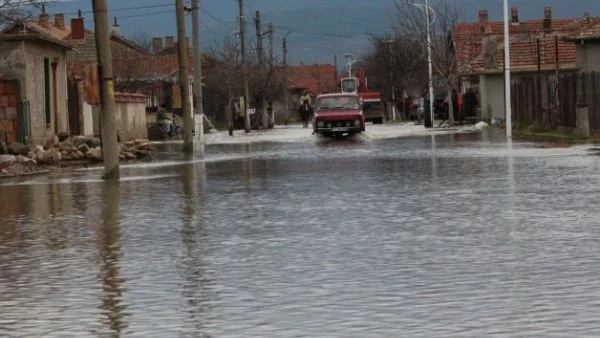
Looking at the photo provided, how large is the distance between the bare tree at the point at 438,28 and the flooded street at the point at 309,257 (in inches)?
1727

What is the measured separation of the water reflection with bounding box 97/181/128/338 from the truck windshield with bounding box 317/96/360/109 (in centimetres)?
3439

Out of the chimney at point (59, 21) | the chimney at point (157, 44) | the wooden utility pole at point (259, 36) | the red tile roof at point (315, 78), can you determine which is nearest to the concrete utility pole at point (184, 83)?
the wooden utility pole at point (259, 36)

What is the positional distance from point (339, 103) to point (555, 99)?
11814mm

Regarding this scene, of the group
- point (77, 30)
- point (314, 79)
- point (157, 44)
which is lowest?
point (314, 79)

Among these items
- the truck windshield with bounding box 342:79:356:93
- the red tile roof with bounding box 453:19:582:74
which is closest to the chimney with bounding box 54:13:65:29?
the truck windshield with bounding box 342:79:356:93

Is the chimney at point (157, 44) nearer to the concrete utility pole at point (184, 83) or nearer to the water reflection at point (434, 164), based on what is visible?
the concrete utility pole at point (184, 83)

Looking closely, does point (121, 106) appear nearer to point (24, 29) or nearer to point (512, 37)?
point (24, 29)

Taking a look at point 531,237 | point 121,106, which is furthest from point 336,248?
point 121,106

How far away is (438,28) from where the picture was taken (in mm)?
76750

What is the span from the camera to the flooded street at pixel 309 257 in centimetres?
812

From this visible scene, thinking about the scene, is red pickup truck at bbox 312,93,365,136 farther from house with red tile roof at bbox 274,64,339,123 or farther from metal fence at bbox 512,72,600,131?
house with red tile roof at bbox 274,64,339,123

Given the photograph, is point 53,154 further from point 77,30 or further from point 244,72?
point 77,30

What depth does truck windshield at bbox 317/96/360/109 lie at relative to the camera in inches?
2047

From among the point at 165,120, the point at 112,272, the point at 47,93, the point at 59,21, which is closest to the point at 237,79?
the point at 165,120
